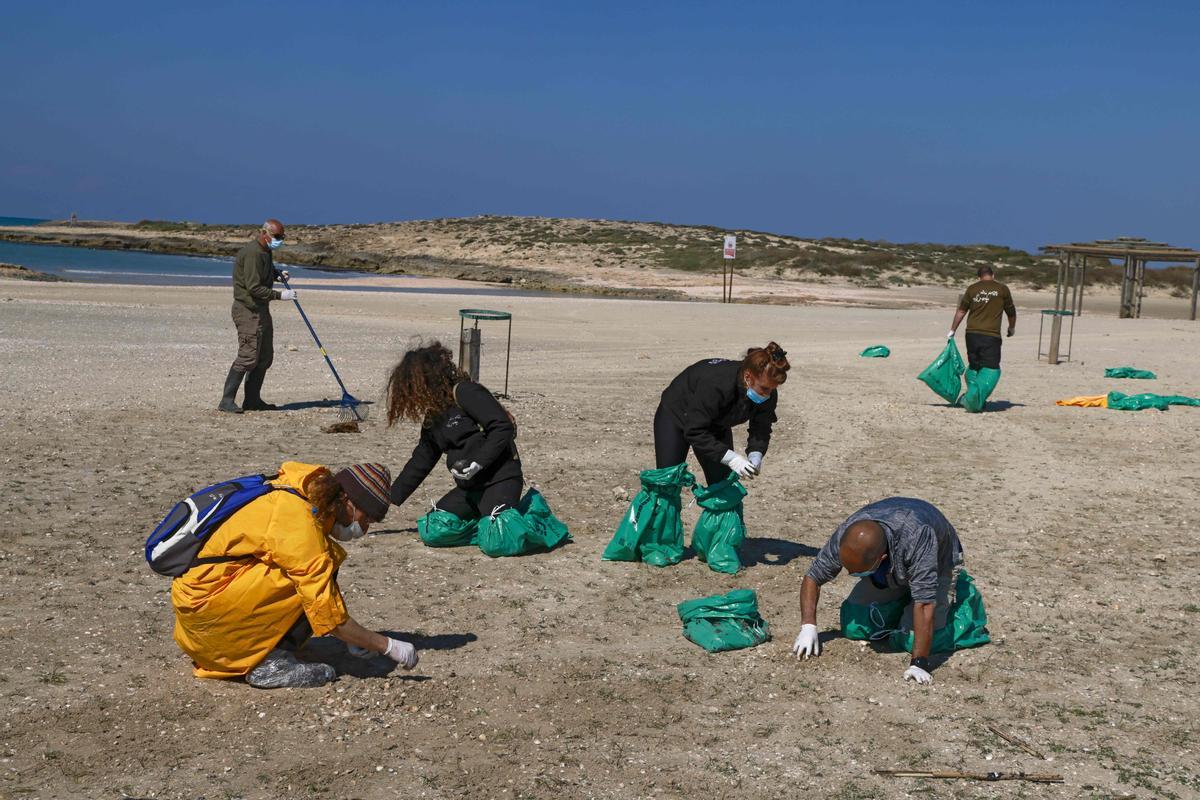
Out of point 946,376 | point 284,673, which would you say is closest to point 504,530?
point 284,673

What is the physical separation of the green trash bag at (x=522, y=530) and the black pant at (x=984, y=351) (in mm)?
7543

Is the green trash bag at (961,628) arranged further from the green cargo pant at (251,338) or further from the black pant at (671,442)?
the green cargo pant at (251,338)

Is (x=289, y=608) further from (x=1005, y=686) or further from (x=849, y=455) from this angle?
(x=849, y=455)

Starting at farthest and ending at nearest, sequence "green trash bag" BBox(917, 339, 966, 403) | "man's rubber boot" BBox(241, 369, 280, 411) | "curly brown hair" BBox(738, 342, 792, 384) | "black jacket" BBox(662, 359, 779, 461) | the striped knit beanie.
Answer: "green trash bag" BBox(917, 339, 966, 403) → "man's rubber boot" BBox(241, 369, 280, 411) → "black jacket" BBox(662, 359, 779, 461) → "curly brown hair" BBox(738, 342, 792, 384) → the striped knit beanie

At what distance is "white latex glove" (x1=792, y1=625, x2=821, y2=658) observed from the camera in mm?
5480

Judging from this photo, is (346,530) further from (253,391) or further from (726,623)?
(253,391)

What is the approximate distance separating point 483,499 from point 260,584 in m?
2.44

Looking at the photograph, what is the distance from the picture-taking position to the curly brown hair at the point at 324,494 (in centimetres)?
465

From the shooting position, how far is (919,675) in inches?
209

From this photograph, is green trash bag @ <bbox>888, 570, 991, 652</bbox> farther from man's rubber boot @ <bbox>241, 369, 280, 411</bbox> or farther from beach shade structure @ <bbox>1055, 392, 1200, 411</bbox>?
beach shade structure @ <bbox>1055, 392, 1200, 411</bbox>

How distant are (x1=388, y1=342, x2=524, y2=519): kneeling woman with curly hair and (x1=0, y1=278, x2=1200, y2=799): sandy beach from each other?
1.24 ft

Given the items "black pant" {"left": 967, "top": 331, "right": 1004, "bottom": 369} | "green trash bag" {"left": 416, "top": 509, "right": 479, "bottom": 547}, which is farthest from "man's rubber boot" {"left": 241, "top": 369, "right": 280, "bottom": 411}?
"black pant" {"left": 967, "top": 331, "right": 1004, "bottom": 369}

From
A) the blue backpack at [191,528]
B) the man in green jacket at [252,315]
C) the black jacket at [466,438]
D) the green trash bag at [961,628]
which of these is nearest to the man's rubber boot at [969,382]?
the man in green jacket at [252,315]

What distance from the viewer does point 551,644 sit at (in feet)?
18.7
